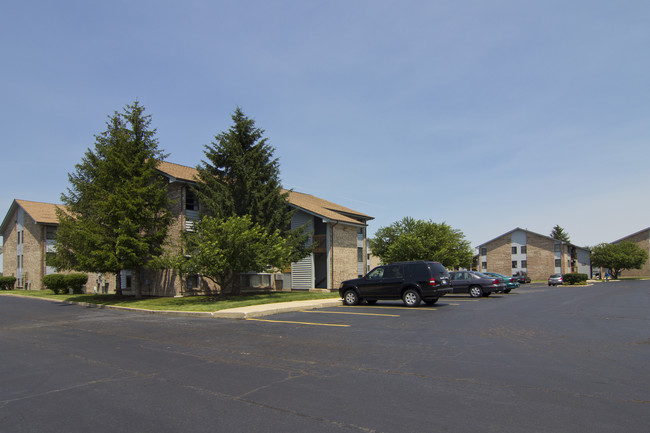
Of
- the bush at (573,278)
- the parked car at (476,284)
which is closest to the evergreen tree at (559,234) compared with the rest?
the bush at (573,278)

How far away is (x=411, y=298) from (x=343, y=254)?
564 inches

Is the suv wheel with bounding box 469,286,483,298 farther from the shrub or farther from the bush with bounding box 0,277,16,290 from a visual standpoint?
the bush with bounding box 0,277,16,290

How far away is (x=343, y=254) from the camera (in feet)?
99.7

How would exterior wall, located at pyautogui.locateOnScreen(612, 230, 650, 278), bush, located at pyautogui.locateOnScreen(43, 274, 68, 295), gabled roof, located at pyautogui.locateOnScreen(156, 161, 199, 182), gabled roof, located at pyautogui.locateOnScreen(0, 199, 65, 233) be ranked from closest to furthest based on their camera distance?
gabled roof, located at pyautogui.locateOnScreen(156, 161, 199, 182), bush, located at pyautogui.locateOnScreen(43, 274, 68, 295), gabled roof, located at pyautogui.locateOnScreen(0, 199, 65, 233), exterior wall, located at pyautogui.locateOnScreen(612, 230, 650, 278)

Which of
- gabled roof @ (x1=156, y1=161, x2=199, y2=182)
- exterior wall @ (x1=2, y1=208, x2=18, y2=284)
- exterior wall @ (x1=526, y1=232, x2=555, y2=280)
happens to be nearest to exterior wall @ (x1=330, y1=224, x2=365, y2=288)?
gabled roof @ (x1=156, y1=161, x2=199, y2=182)

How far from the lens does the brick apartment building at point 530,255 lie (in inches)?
2766

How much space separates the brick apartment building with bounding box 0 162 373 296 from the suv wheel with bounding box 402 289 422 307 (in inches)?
431

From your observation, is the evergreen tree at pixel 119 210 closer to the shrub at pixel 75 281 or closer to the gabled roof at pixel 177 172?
the gabled roof at pixel 177 172

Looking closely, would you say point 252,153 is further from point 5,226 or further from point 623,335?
→ point 5,226

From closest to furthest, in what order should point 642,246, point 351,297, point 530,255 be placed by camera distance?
point 351,297
point 530,255
point 642,246

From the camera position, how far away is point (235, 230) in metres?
19.6

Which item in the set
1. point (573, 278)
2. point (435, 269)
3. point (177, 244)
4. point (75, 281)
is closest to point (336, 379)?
point (435, 269)

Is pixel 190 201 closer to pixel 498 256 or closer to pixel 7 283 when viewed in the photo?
pixel 7 283

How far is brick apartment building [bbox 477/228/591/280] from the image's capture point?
70.2 meters
